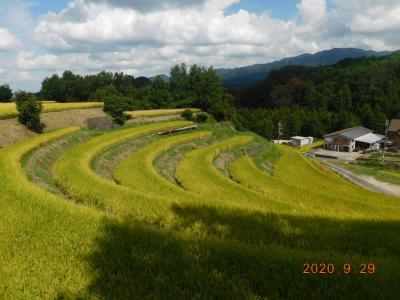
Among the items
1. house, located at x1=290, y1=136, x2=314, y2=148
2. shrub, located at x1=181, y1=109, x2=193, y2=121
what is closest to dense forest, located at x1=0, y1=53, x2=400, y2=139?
shrub, located at x1=181, y1=109, x2=193, y2=121

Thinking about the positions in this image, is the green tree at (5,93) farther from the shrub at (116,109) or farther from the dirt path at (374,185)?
the dirt path at (374,185)

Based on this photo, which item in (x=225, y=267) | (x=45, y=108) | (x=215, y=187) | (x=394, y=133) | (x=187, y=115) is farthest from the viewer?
(x=394, y=133)

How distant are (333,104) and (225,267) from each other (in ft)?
422

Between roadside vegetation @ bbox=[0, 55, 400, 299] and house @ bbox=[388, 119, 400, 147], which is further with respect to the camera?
house @ bbox=[388, 119, 400, 147]

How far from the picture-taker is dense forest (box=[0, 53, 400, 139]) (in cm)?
7488

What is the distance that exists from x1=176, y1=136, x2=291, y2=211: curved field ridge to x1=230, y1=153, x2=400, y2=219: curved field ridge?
1438 mm

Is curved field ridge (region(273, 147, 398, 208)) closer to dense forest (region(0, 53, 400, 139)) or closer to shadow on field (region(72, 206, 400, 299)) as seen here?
shadow on field (region(72, 206, 400, 299))

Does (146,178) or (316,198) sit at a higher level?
(146,178)

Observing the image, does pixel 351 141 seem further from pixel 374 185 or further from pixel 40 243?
pixel 40 243

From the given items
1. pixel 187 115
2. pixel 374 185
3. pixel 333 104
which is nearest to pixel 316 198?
pixel 374 185

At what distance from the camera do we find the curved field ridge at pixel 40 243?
255 inches

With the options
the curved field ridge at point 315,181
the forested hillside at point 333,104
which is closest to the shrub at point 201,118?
the curved field ridge at point 315,181

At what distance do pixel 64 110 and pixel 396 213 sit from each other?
42650mm

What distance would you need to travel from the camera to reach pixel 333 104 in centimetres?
12288
